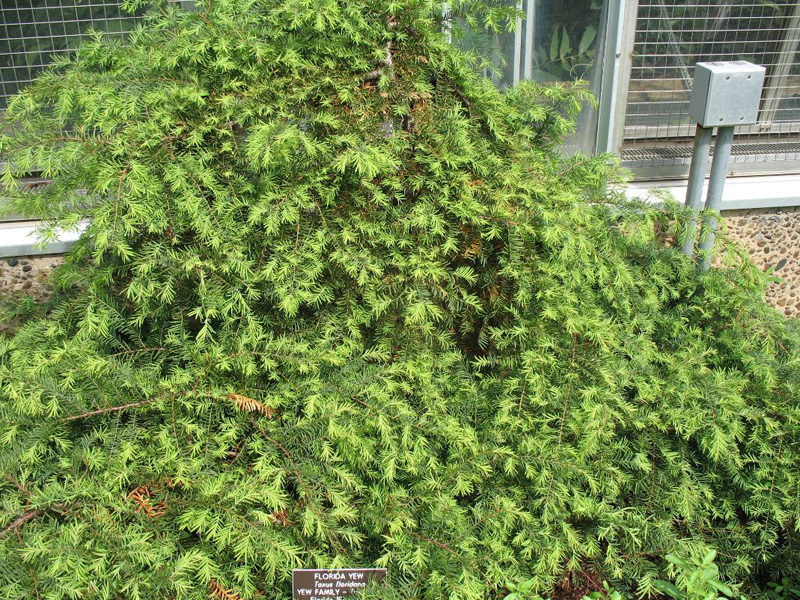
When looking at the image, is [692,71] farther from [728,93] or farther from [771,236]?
[771,236]

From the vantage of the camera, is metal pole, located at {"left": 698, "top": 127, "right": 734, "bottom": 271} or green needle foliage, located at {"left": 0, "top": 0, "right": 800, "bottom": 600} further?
metal pole, located at {"left": 698, "top": 127, "right": 734, "bottom": 271}

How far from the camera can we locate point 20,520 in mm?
2096

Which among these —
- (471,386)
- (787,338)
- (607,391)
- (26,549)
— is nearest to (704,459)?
(607,391)

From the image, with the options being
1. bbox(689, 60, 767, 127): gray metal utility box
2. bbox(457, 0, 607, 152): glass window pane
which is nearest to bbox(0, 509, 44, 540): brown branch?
bbox(457, 0, 607, 152): glass window pane

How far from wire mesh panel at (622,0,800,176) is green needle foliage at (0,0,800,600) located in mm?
1103

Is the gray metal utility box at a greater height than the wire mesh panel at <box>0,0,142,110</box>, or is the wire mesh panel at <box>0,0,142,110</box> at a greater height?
the wire mesh panel at <box>0,0,142,110</box>

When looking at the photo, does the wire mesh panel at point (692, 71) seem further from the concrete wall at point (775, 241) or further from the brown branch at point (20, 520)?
the brown branch at point (20, 520)

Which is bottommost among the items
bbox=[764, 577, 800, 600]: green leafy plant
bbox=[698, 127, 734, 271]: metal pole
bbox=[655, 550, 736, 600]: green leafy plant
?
bbox=[764, 577, 800, 600]: green leafy plant

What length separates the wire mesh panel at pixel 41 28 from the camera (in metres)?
3.24

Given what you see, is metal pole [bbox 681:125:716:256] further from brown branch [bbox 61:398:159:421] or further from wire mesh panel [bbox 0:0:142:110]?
wire mesh panel [bbox 0:0:142:110]

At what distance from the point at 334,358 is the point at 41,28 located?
87.2 inches

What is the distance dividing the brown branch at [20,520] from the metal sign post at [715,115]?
273 cm

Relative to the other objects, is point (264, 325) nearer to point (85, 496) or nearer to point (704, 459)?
point (85, 496)

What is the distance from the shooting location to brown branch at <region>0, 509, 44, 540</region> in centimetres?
206
